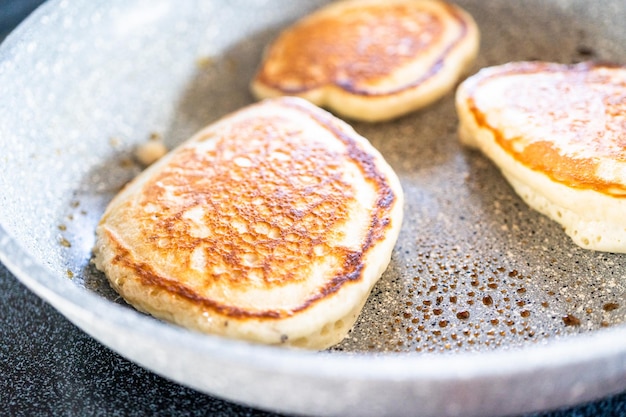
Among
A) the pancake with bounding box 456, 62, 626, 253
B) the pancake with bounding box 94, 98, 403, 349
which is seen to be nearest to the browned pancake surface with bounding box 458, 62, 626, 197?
the pancake with bounding box 456, 62, 626, 253

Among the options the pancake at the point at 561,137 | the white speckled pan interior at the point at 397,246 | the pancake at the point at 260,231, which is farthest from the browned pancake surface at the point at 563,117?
the pancake at the point at 260,231

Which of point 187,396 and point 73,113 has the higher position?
point 73,113

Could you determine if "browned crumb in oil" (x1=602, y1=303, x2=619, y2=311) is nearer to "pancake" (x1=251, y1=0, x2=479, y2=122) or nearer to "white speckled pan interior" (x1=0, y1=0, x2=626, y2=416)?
"white speckled pan interior" (x1=0, y1=0, x2=626, y2=416)

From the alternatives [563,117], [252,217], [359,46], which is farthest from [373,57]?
[252,217]

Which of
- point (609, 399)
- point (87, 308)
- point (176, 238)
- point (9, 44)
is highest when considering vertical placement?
point (9, 44)

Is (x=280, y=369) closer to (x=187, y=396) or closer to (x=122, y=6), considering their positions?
(x=187, y=396)

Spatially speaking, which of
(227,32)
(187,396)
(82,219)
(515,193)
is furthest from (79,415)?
(227,32)

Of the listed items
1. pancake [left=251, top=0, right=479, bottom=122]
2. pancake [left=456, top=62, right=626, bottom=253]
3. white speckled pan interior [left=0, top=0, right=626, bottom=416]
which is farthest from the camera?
pancake [left=251, top=0, right=479, bottom=122]
